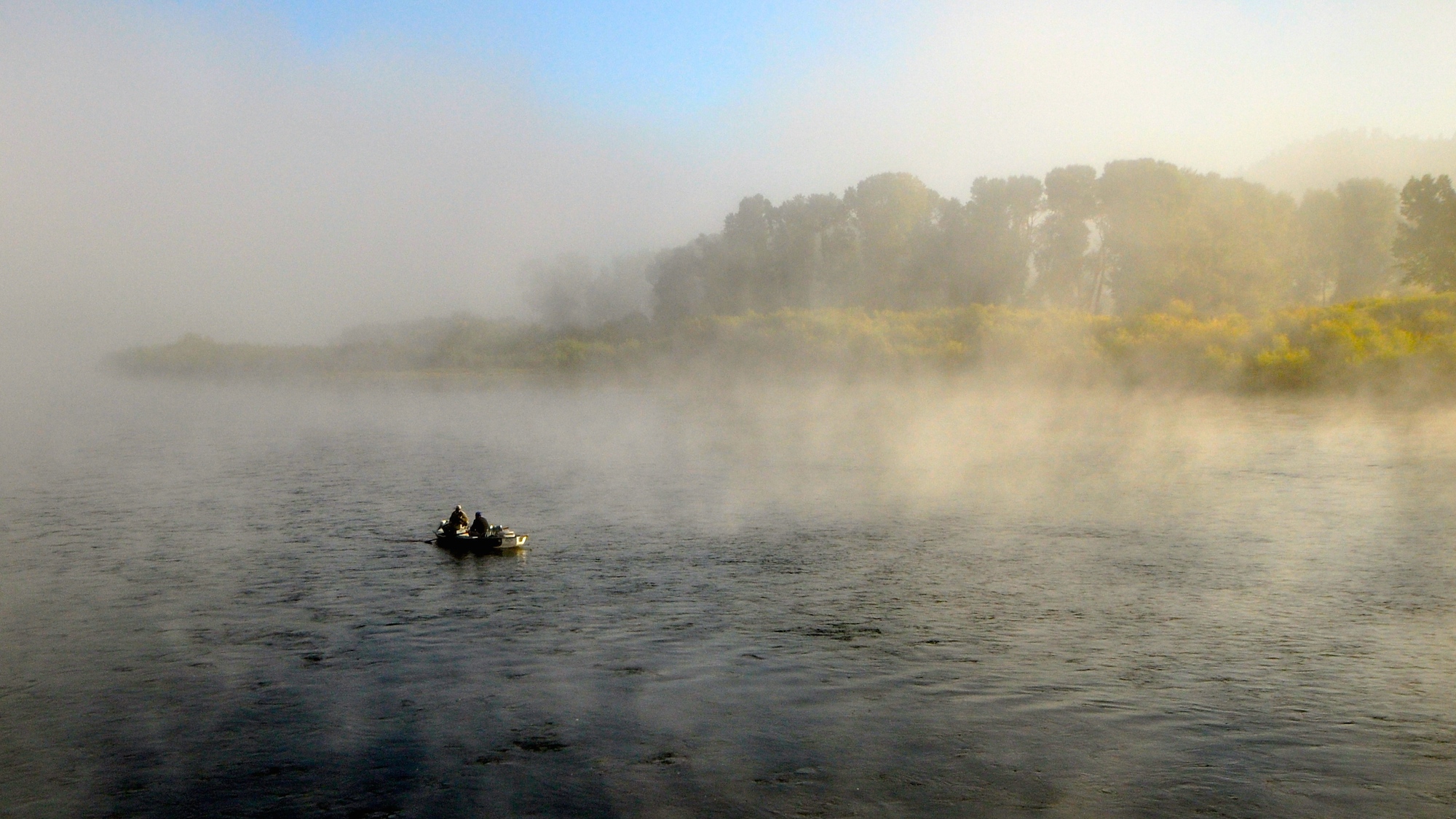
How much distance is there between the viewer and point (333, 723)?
1730 centimetres

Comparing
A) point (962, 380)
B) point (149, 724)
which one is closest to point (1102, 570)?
point (149, 724)

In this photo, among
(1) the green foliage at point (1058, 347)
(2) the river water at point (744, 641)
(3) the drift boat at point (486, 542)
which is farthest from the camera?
(1) the green foliage at point (1058, 347)

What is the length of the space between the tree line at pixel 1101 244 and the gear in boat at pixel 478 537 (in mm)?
74122

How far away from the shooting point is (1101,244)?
103 m

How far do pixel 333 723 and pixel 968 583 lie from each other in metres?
14.8

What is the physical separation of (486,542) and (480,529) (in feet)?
1.52

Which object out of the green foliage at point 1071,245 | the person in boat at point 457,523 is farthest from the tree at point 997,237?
the person in boat at point 457,523

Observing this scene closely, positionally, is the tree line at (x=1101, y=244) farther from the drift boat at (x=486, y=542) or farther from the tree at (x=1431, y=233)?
the drift boat at (x=486, y=542)

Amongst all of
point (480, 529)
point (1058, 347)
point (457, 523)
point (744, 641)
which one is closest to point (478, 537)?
point (480, 529)

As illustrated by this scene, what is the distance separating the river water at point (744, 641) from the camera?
15055mm

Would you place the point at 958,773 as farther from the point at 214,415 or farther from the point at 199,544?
the point at 214,415

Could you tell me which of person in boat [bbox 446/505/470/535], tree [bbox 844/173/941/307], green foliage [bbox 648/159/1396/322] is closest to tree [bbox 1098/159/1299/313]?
green foliage [bbox 648/159/1396/322]

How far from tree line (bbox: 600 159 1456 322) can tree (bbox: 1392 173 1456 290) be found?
0.10m

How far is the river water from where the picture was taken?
593 inches
